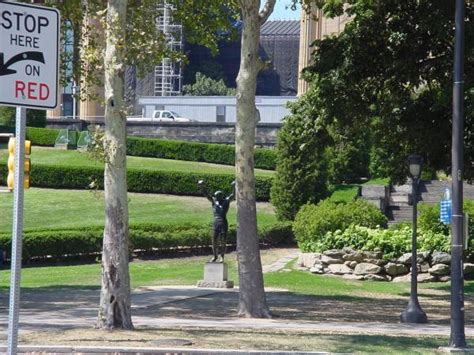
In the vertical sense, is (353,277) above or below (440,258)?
below

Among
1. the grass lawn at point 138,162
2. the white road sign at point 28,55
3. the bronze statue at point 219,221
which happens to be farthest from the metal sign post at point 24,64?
the grass lawn at point 138,162

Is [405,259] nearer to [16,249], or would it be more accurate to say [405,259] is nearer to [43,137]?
[16,249]

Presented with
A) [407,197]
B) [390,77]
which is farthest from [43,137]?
[390,77]

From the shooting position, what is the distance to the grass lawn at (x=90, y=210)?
41500mm

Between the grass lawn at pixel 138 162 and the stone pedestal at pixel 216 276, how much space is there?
73.5 ft

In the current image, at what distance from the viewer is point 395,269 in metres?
30.9

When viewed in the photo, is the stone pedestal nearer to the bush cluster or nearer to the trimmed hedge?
the bush cluster

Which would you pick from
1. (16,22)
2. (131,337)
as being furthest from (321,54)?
(16,22)

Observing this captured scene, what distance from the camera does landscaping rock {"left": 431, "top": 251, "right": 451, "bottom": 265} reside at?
3053cm

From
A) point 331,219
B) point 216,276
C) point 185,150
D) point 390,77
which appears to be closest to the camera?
point 390,77

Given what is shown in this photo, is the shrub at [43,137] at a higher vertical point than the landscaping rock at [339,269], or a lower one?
higher

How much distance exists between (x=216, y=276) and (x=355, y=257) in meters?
5.55

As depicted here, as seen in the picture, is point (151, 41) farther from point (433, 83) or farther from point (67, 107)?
point (67, 107)

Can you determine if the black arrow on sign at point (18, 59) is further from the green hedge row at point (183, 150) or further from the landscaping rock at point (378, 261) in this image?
the green hedge row at point (183, 150)
